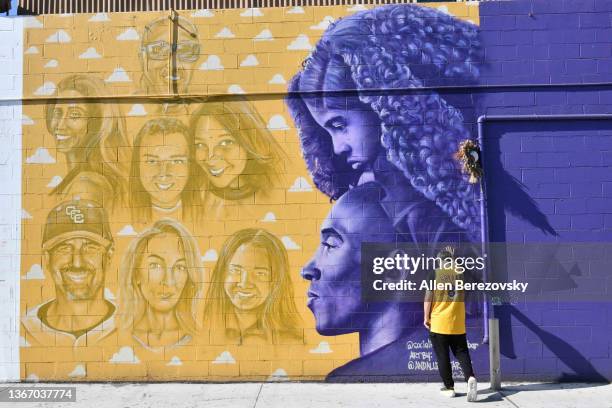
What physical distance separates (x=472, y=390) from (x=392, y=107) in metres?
3.46

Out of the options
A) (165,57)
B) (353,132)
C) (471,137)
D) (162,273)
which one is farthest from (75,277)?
(471,137)

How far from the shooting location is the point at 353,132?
738 centimetres

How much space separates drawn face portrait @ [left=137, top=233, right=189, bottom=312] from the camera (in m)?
7.36

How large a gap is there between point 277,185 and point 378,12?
255cm

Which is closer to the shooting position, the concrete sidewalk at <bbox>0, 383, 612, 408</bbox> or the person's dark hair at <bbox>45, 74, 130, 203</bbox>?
the concrete sidewalk at <bbox>0, 383, 612, 408</bbox>

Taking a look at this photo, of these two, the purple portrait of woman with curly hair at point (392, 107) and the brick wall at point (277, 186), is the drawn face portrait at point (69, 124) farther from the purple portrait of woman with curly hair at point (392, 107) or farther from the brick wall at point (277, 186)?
the purple portrait of woman with curly hair at point (392, 107)

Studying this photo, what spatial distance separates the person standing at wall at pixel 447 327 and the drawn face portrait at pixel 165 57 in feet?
13.2

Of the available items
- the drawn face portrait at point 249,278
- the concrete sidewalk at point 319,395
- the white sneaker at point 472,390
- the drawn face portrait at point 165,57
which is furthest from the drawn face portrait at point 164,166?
the white sneaker at point 472,390

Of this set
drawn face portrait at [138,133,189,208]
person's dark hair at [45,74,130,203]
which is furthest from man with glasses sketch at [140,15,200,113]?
person's dark hair at [45,74,130,203]

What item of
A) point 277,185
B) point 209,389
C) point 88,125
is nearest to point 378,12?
point 277,185

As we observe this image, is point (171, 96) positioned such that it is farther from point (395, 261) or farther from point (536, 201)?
point (536, 201)

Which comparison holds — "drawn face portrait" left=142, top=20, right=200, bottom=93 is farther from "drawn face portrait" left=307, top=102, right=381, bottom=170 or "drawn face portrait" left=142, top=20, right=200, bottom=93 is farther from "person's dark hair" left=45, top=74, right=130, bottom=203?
"drawn face portrait" left=307, top=102, right=381, bottom=170

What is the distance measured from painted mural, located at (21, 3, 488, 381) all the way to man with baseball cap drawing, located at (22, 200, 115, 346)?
0.06ft

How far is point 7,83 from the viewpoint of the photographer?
765cm
